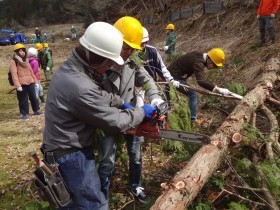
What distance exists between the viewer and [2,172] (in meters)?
5.16

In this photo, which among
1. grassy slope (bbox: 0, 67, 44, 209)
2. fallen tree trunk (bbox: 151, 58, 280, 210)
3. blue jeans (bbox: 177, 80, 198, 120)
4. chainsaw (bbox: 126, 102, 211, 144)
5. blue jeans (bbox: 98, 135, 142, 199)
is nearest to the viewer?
fallen tree trunk (bbox: 151, 58, 280, 210)

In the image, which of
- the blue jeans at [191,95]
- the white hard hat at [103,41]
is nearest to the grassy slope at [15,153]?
the white hard hat at [103,41]

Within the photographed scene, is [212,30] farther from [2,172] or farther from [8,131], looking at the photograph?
[2,172]

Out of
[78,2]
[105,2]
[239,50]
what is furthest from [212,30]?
[78,2]

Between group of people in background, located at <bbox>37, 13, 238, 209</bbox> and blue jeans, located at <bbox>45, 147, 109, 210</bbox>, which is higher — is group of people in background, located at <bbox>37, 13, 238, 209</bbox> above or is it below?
above

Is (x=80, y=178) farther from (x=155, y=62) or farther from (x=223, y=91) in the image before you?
(x=223, y=91)

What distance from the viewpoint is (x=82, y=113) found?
2.41 m

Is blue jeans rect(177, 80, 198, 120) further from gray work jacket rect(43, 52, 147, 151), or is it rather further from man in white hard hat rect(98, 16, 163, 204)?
gray work jacket rect(43, 52, 147, 151)

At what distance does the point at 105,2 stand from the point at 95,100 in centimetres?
3025

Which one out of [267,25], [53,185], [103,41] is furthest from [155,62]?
[267,25]

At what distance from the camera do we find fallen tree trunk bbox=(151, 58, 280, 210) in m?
2.76

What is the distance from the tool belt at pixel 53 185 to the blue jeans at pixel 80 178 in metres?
0.06

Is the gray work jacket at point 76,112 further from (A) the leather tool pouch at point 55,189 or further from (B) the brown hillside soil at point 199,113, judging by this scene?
(B) the brown hillside soil at point 199,113

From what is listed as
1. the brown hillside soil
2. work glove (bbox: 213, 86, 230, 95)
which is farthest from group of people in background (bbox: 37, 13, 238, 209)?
work glove (bbox: 213, 86, 230, 95)
